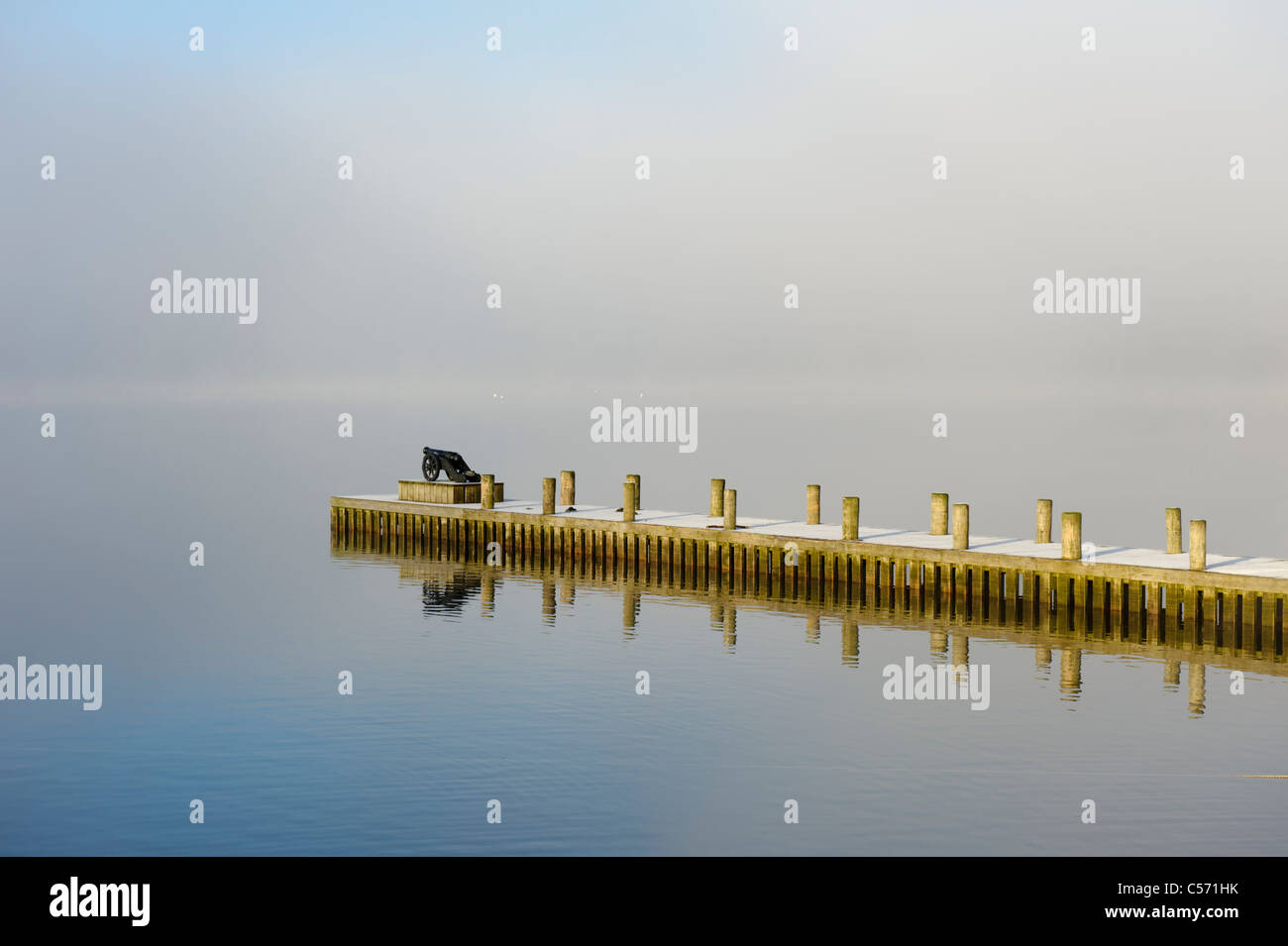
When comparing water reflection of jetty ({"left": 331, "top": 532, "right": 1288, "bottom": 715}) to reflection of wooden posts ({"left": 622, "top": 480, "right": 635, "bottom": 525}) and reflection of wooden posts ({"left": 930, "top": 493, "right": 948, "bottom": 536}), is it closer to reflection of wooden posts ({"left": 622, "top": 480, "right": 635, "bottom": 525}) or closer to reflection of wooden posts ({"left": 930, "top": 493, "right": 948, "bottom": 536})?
reflection of wooden posts ({"left": 622, "top": 480, "right": 635, "bottom": 525})

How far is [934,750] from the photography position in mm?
26938

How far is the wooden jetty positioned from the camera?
35750 millimetres

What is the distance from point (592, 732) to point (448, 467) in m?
28.4

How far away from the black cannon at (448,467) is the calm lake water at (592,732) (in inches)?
317

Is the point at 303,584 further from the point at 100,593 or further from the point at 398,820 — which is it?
the point at 398,820

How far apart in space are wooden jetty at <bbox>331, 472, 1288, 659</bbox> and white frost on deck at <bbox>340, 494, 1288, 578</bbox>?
0.07 meters

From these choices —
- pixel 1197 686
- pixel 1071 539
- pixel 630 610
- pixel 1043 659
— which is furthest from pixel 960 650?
pixel 630 610

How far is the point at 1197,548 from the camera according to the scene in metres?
35.6

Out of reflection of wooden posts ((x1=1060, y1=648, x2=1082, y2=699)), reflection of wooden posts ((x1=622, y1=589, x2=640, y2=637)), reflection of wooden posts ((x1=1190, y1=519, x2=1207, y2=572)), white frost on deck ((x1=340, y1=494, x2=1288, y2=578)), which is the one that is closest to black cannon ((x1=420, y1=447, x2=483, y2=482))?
white frost on deck ((x1=340, y1=494, x2=1288, y2=578))

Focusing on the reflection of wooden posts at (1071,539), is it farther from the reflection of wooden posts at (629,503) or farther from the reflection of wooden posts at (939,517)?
the reflection of wooden posts at (629,503)

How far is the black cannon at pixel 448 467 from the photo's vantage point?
5528 cm

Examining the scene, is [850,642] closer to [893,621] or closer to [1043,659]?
[893,621]
